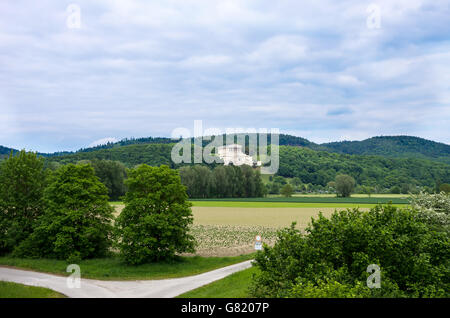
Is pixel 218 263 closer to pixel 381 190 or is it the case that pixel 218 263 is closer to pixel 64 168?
pixel 64 168

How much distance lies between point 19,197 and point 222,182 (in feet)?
358

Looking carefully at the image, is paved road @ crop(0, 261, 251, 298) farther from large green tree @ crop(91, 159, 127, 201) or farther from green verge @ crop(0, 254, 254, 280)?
large green tree @ crop(91, 159, 127, 201)

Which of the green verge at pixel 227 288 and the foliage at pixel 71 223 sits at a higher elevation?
the foliage at pixel 71 223

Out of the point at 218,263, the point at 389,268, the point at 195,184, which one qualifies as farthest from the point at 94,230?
the point at 195,184

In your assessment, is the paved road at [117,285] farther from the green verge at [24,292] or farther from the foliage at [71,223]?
the foliage at [71,223]

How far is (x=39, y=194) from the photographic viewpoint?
125 feet

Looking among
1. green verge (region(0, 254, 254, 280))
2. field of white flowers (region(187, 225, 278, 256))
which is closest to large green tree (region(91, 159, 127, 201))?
field of white flowers (region(187, 225, 278, 256))

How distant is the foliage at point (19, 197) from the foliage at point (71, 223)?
168 centimetres

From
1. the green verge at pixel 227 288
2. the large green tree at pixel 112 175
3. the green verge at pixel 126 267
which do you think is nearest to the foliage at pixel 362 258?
the green verge at pixel 227 288

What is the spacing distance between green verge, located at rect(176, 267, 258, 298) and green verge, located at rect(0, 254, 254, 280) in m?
4.66

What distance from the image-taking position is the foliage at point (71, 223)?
108 ft

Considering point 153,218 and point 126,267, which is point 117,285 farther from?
point 153,218

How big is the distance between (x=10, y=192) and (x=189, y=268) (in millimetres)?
21001

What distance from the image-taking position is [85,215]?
34.8 meters
